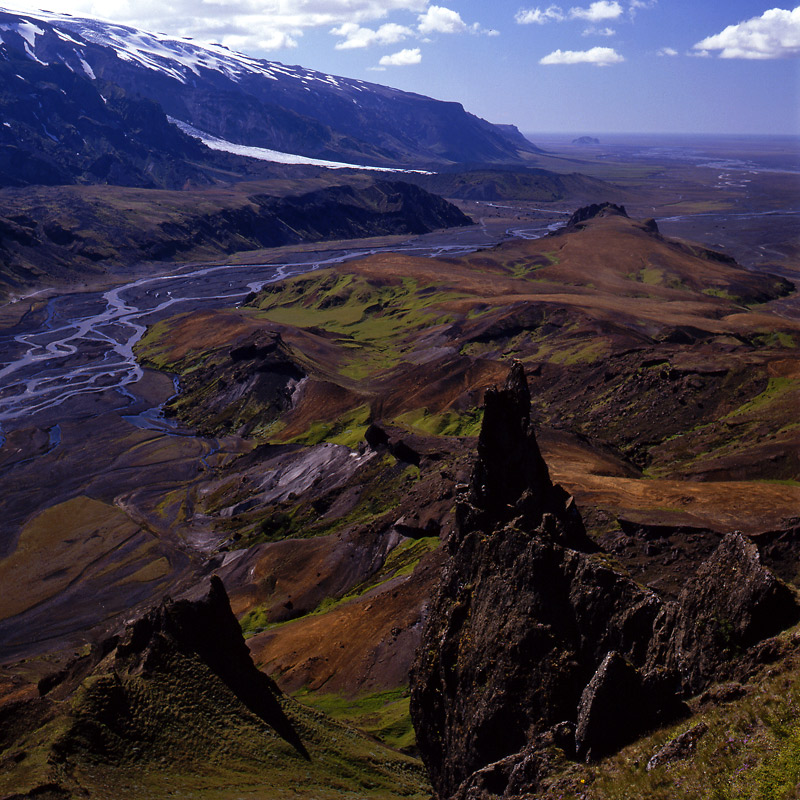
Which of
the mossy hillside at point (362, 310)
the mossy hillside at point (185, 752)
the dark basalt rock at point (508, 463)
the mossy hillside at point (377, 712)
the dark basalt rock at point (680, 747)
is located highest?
the dark basalt rock at point (680, 747)

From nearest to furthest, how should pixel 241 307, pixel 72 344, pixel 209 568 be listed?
pixel 209 568 < pixel 72 344 < pixel 241 307

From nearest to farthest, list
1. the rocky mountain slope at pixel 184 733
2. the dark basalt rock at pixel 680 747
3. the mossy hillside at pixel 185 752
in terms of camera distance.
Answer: the dark basalt rock at pixel 680 747 → the mossy hillside at pixel 185 752 → the rocky mountain slope at pixel 184 733

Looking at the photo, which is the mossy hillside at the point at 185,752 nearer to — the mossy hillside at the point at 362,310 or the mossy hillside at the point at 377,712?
the mossy hillside at the point at 377,712

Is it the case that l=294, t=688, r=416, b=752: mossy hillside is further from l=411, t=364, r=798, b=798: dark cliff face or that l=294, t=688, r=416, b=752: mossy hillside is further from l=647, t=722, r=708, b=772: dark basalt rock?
l=647, t=722, r=708, b=772: dark basalt rock

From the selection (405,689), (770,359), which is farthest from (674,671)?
(770,359)

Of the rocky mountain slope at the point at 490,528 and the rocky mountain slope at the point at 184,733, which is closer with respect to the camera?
the rocky mountain slope at the point at 490,528

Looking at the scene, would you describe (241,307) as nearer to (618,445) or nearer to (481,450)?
(618,445)

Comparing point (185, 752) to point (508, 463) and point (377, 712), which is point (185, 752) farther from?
point (508, 463)

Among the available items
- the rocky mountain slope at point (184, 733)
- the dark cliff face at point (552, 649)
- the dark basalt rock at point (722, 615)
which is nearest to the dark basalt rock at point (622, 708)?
the dark cliff face at point (552, 649)
